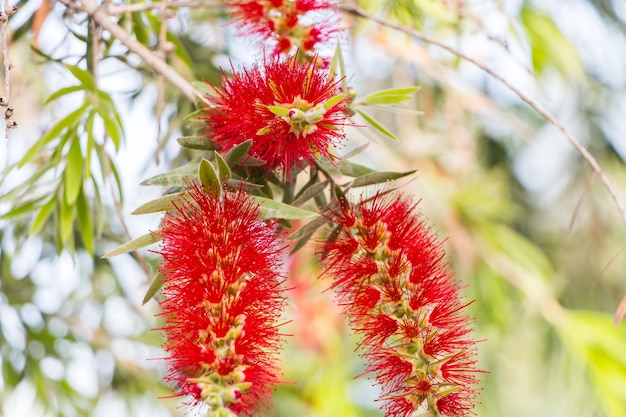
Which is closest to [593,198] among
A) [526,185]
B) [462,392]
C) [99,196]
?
[526,185]

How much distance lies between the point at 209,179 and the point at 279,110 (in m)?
0.07

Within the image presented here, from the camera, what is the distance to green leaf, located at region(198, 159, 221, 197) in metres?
0.60

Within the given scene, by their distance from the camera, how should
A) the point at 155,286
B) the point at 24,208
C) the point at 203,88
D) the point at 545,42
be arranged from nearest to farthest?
the point at 155,286 → the point at 203,88 → the point at 24,208 → the point at 545,42

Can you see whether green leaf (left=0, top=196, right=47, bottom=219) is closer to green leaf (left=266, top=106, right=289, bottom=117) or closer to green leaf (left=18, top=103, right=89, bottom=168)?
green leaf (left=18, top=103, right=89, bottom=168)

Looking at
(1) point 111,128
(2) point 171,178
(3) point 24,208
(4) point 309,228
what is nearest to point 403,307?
(4) point 309,228

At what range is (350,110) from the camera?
713 millimetres

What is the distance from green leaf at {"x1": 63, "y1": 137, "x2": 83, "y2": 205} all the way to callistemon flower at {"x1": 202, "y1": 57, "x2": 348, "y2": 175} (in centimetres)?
33

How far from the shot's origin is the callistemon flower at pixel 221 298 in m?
0.55

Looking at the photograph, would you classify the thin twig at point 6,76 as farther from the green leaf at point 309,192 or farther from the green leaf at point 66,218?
the green leaf at point 66,218

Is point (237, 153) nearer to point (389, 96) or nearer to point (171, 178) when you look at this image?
point (171, 178)

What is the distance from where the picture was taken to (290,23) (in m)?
0.77

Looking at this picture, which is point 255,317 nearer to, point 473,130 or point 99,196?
point 99,196

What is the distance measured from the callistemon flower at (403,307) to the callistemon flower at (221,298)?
2.5 inches

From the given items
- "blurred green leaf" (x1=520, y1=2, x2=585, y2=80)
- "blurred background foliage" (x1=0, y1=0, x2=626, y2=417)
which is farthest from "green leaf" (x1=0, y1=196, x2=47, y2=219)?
"blurred green leaf" (x1=520, y1=2, x2=585, y2=80)
